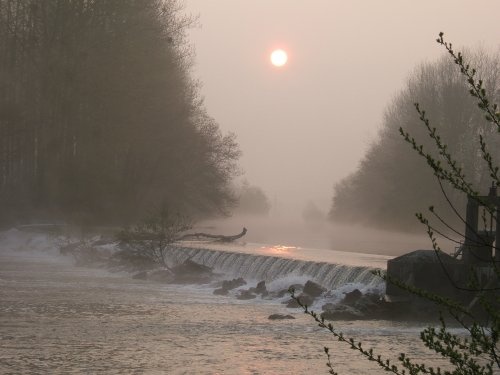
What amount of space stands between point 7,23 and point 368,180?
1081 inches

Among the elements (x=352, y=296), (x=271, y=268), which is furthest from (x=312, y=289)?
(x=271, y=268)

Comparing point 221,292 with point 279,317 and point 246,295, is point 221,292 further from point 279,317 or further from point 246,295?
point 279,317

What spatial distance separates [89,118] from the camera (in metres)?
41.7

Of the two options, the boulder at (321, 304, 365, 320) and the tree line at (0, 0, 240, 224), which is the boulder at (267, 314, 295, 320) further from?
the tree line at (0, 0, 240, 224)

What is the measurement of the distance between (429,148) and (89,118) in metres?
18.6

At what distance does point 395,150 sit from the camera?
5156 cm

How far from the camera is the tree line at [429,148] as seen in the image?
1788 inches

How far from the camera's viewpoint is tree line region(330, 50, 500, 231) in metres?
45.4

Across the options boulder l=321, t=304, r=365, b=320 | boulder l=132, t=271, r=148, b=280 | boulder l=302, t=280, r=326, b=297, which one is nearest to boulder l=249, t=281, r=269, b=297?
boulder l=302, t=280, r=326, b=297

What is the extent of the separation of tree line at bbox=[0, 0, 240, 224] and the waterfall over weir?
11343 millimetres

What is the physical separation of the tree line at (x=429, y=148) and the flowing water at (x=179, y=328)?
65.7ft

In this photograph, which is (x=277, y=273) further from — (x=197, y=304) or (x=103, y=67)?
(x=103, y=67)

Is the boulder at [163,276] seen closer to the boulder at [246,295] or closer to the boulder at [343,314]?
the boulder at [246,295]

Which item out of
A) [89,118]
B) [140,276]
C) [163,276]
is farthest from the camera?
[89,118]
